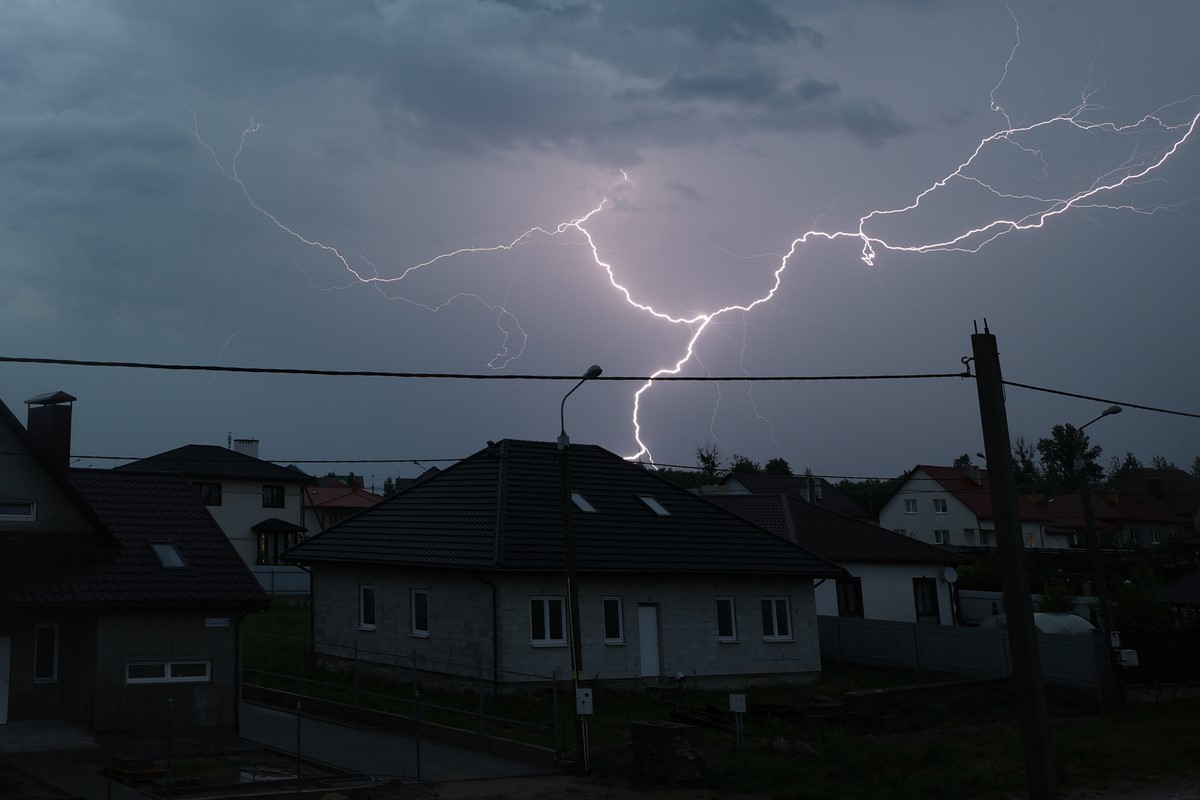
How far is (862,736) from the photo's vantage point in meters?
22.3

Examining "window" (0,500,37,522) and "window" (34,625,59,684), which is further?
"window" (0,500,37,522)

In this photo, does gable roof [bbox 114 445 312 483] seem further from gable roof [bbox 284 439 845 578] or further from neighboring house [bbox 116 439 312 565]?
gable roof [bbox 284 439 845 578]

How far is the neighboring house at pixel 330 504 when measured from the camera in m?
81.7

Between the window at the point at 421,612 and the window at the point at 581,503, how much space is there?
5.06 m

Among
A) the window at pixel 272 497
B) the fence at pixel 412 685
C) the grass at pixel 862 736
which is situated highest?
the window at pixel 272 497

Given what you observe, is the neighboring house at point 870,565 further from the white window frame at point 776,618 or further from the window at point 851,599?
the white window frame at point 776,618

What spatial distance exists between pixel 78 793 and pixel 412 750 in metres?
6.41

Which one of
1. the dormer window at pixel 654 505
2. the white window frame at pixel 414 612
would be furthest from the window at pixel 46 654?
the dormer window at pixel 654 505

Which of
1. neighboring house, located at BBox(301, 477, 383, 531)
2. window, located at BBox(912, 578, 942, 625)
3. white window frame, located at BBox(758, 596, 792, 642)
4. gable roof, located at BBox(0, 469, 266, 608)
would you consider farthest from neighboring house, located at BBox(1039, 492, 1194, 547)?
gable roof, located at BBox(0, 469, 266, 608)

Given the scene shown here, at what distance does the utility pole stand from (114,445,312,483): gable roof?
180 feet

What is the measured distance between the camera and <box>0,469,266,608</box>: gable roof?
2044 cm

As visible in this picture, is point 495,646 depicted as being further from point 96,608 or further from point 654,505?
point 96,608

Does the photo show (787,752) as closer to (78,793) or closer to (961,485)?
(78,793)

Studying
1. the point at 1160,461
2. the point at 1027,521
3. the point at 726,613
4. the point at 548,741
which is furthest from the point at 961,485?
the point at 1160,461
